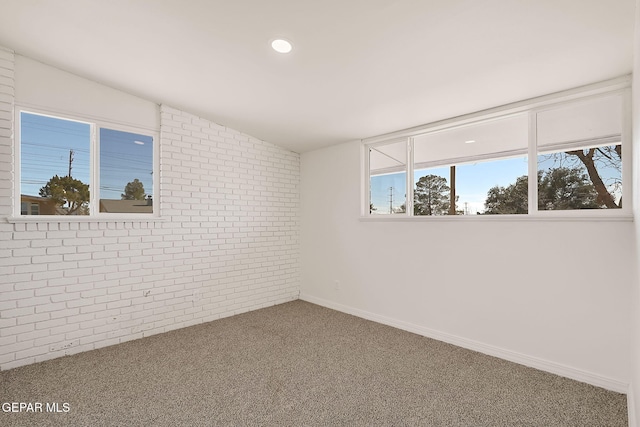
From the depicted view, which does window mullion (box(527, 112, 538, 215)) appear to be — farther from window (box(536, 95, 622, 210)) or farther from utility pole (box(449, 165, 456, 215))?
utility pole (box(449, 165, 456, 215))

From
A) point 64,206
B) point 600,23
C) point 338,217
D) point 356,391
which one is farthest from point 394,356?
point 64,206

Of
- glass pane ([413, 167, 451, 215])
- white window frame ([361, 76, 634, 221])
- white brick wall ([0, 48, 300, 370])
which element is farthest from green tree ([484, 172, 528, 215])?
white brick wall ([0, 48, 300, 370])

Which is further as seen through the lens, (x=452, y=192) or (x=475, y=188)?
(x=452, y=192)

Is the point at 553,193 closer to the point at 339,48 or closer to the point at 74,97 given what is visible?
the point at 339,48

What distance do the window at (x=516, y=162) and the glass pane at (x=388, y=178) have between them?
13mm

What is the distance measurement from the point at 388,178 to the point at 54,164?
12.3ft

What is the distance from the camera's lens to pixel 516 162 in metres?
2.92

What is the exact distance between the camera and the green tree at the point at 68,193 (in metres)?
2.99

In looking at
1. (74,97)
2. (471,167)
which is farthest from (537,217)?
(74,97)

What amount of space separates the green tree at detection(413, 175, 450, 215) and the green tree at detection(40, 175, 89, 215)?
12.2ft

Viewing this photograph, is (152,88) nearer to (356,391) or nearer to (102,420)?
(102,420)

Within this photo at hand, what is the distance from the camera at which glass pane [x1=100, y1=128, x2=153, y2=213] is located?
3.29m

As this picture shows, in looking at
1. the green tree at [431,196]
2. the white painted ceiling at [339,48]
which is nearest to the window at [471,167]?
the green tree at [431,196]

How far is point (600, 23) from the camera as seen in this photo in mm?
1768
